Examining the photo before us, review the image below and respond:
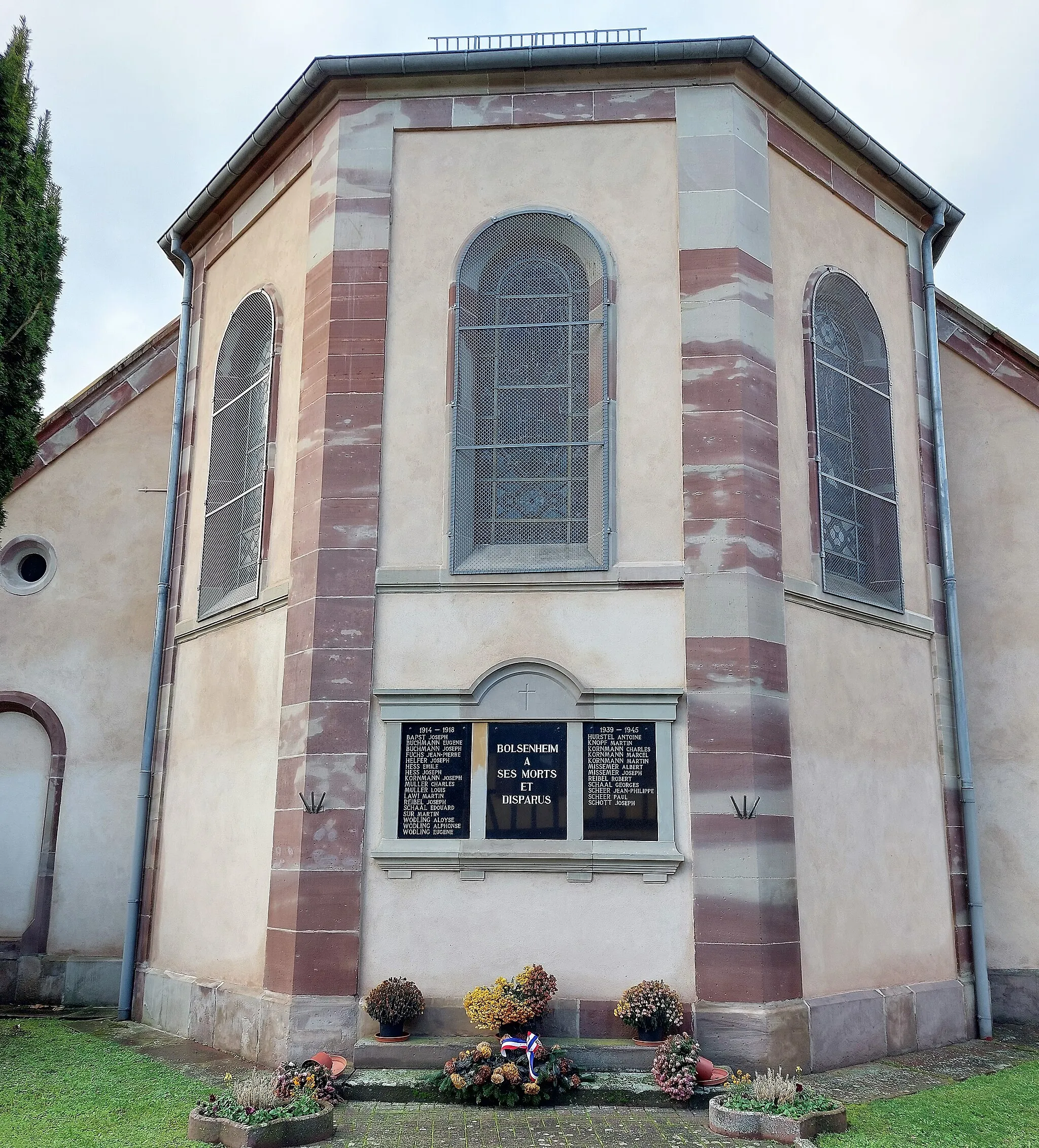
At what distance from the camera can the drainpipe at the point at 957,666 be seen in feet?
35.6

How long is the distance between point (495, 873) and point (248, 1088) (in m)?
2.50

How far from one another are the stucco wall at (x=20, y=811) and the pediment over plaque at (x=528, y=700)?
5.43 metres

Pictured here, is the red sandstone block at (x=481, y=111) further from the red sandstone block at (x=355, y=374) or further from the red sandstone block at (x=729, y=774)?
the red sandstone block at (x=729, y=774)

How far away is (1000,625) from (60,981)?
10.6 metres

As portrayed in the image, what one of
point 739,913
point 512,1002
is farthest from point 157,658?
point 739,913

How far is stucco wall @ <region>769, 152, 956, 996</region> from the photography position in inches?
383

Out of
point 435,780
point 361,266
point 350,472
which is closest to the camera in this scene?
point 435,780

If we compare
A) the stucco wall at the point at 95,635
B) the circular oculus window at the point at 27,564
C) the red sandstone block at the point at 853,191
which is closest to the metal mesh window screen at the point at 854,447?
the red sandstone block at the point at 853,191

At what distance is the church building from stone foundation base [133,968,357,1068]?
0.14ft

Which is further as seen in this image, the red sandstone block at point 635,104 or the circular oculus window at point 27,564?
the circular oculus window at point 27,564

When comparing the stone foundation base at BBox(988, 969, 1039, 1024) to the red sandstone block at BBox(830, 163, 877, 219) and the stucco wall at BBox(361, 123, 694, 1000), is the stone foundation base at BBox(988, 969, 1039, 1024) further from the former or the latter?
the red sandstone block at BBox(830, 163, 877, 219)

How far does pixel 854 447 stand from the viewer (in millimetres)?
11539

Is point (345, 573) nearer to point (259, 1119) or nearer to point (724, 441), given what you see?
point (724, 441)

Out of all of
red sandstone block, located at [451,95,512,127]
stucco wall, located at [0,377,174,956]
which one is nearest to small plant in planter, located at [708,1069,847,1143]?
stucco wall, located at [0,377,174,956]
